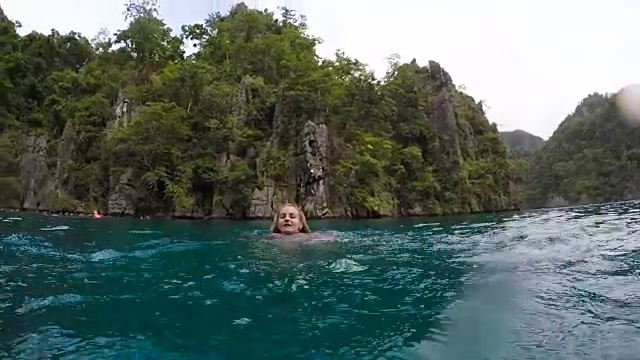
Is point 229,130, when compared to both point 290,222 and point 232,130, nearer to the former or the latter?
point 232,130

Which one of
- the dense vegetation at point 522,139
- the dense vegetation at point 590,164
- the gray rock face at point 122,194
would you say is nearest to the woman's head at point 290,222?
the gray rock face at point 122,194

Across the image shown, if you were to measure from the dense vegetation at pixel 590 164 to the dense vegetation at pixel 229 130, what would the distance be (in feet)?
51.9

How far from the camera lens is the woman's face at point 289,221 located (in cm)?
1067

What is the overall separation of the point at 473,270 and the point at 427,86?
4396 centimetres

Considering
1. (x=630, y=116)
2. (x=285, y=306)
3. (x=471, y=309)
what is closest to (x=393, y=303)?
(x=471, y=309)

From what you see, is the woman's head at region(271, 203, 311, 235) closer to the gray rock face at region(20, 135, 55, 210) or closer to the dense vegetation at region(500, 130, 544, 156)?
the gray rock face at region(20, 135, 55, 210)

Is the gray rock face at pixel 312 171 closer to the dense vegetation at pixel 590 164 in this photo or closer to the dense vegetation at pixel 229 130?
the dense vegetation at pixel 229 130

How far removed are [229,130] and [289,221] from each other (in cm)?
2302

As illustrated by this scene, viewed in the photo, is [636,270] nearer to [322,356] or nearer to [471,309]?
[471,309]

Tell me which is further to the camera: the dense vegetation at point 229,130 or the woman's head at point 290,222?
the dense vegetation at point 229,130

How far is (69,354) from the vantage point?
3.50 metres

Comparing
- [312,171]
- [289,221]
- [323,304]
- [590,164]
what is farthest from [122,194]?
[590,164]

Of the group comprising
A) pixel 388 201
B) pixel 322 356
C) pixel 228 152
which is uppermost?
pixel 228 152

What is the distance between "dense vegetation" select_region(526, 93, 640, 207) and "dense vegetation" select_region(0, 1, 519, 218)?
51.9 feet
